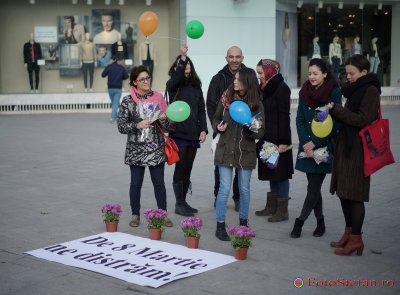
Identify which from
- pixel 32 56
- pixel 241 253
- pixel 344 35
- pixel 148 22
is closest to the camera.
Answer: pixel 241 253

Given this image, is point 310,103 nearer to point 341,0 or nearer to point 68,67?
point 68,67

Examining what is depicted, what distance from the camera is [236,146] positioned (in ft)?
20.5

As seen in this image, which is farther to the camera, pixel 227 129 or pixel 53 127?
pixel 53 127

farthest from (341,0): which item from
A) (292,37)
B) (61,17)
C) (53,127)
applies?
(53,127)

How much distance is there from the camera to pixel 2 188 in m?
9.06

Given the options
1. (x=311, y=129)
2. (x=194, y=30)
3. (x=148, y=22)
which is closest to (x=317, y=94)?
(x=311, y=129)

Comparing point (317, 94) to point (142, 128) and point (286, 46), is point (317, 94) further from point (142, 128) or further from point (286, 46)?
point (286, 46)

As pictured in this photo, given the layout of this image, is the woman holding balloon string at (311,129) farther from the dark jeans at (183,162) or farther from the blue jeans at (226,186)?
the dark jeans at (183,162)

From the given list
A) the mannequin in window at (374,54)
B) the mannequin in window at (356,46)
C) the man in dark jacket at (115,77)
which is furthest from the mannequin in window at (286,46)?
the man in dark jacket at (115,77)

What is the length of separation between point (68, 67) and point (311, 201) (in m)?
19.3

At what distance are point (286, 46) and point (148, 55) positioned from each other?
551cm

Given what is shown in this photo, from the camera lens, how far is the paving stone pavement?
16.4 feet

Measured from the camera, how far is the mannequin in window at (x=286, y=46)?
2495cm

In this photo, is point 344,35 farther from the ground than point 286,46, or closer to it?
farther from the ground
